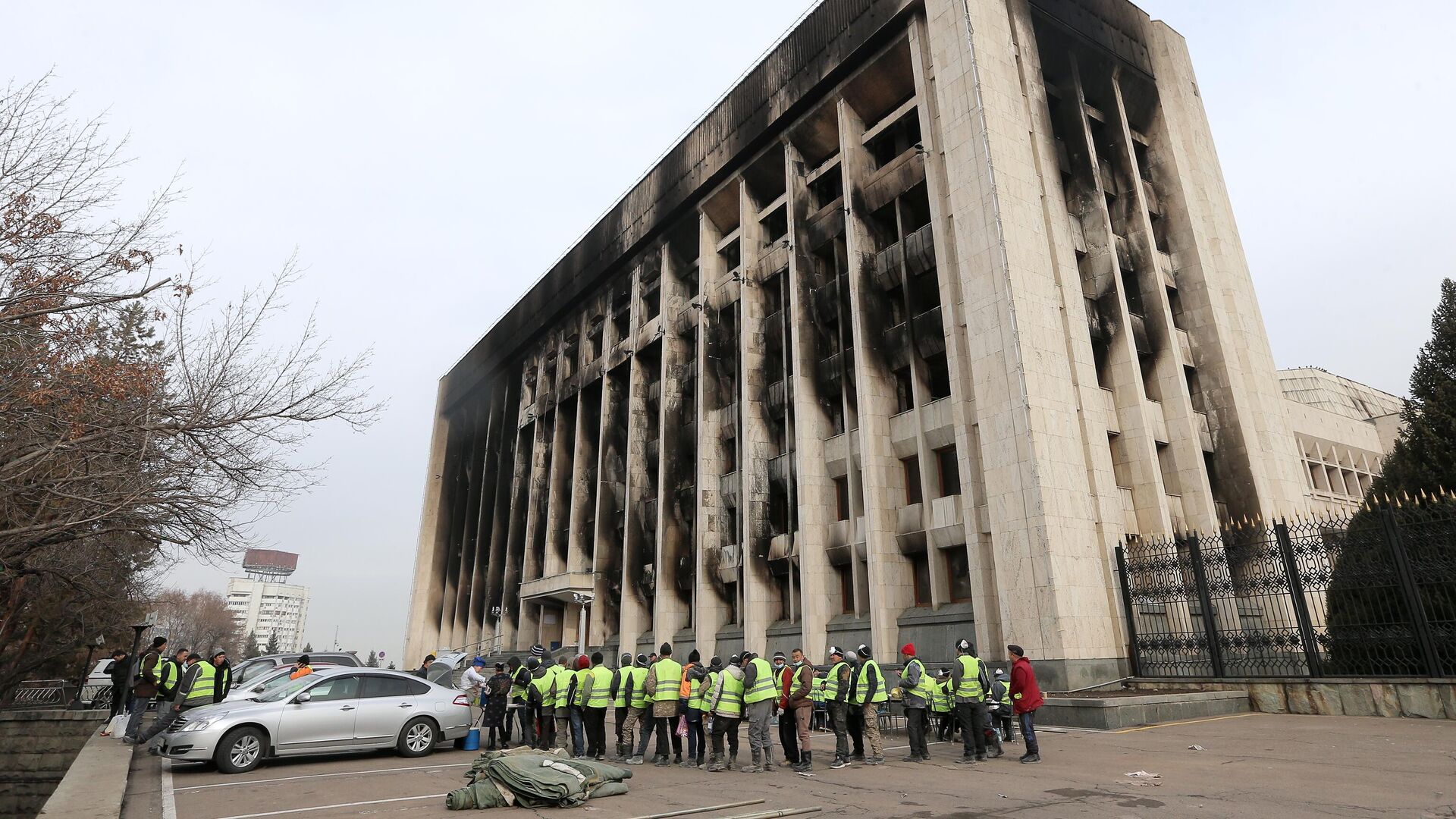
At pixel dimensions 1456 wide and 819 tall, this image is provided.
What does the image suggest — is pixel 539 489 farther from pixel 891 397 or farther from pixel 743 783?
pixel 743 783

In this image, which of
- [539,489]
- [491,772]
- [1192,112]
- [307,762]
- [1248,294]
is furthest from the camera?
[539,489]

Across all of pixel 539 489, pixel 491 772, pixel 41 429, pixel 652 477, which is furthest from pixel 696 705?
pixel 539 489

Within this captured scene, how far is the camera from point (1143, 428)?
2086 cm

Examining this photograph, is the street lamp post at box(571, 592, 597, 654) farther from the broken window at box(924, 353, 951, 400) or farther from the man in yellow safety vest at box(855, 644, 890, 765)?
the man in yellow safety vest at box(855, 644, 890, 765)

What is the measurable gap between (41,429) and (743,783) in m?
11.3

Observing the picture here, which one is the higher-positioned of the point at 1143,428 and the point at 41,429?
the point at 1143,428

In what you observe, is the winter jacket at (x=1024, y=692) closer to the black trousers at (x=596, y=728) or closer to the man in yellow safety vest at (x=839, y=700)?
the man in yellow safety vest at (x=839, y=700)

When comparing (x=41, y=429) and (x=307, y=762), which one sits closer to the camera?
(x=41, y=429)

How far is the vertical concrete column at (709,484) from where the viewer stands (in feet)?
91.6

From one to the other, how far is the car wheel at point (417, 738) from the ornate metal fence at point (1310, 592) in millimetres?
14378

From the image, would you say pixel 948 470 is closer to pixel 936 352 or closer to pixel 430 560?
pixel 936 352

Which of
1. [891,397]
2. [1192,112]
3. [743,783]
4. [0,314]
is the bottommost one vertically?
[743,783]

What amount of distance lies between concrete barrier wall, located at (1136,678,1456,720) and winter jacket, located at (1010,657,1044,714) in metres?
6.67

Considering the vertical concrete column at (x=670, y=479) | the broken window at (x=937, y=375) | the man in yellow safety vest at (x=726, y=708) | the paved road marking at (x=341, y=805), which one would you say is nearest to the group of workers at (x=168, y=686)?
the paved road marking at (x=341, y=805)
